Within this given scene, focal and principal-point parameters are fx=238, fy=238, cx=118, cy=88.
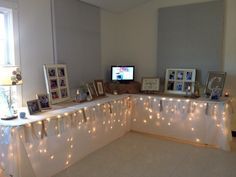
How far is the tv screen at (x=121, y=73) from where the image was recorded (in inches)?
171

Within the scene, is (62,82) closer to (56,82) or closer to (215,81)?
(56,82)

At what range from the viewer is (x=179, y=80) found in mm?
4090

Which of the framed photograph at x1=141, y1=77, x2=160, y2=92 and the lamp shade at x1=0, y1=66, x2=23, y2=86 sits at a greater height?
the lamp shade at x1=0, y1=66, x2=23, y2=86

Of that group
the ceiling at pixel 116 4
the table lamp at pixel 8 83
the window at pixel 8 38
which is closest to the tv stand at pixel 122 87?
the ceiling at pixel 116 4

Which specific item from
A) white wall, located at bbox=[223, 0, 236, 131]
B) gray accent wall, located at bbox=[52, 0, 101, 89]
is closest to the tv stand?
gray accent wall, located at bbox=[52, 0, 101, 89]

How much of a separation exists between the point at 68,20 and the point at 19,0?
30.5 inches

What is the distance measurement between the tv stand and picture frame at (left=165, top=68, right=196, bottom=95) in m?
0.56

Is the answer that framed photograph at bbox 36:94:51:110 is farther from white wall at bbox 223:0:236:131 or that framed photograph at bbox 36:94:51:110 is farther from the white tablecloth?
white wall at bbox 223:0:236:131

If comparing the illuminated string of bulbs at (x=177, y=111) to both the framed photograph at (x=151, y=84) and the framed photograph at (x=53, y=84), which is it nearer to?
the framed photograph at (x=151, y=84)

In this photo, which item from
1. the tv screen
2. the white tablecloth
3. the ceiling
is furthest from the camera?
the tv screen

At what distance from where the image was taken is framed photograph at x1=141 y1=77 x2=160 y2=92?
4160 millimetres

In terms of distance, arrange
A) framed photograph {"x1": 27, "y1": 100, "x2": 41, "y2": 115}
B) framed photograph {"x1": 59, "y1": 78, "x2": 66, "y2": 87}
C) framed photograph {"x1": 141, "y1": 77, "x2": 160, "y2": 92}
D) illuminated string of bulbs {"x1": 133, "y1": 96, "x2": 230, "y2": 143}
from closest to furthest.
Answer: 1. framed photograph {"x1": 27, "y1": 100, "x2": 41, "y2": 115}
2. framed photograph {"x1": 59, "y1": 78, "x2": 66, "y2": 87}
3. illuminated string of bulbs {"x1": 133, "y1": 96, "x2": 230, "y2": 143}
4. framed photograph {"x1": 141, "y1": 77, "x2": 160, "y2": 92}

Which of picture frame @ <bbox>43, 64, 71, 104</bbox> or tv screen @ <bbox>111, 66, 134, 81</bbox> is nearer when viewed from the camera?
picture frame @ <bbox>43, 64, 71, 104</bbox>

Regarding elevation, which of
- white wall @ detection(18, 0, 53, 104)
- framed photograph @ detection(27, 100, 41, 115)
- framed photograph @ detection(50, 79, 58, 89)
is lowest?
framed photograph @ detection(27, 100, 41, 115)
